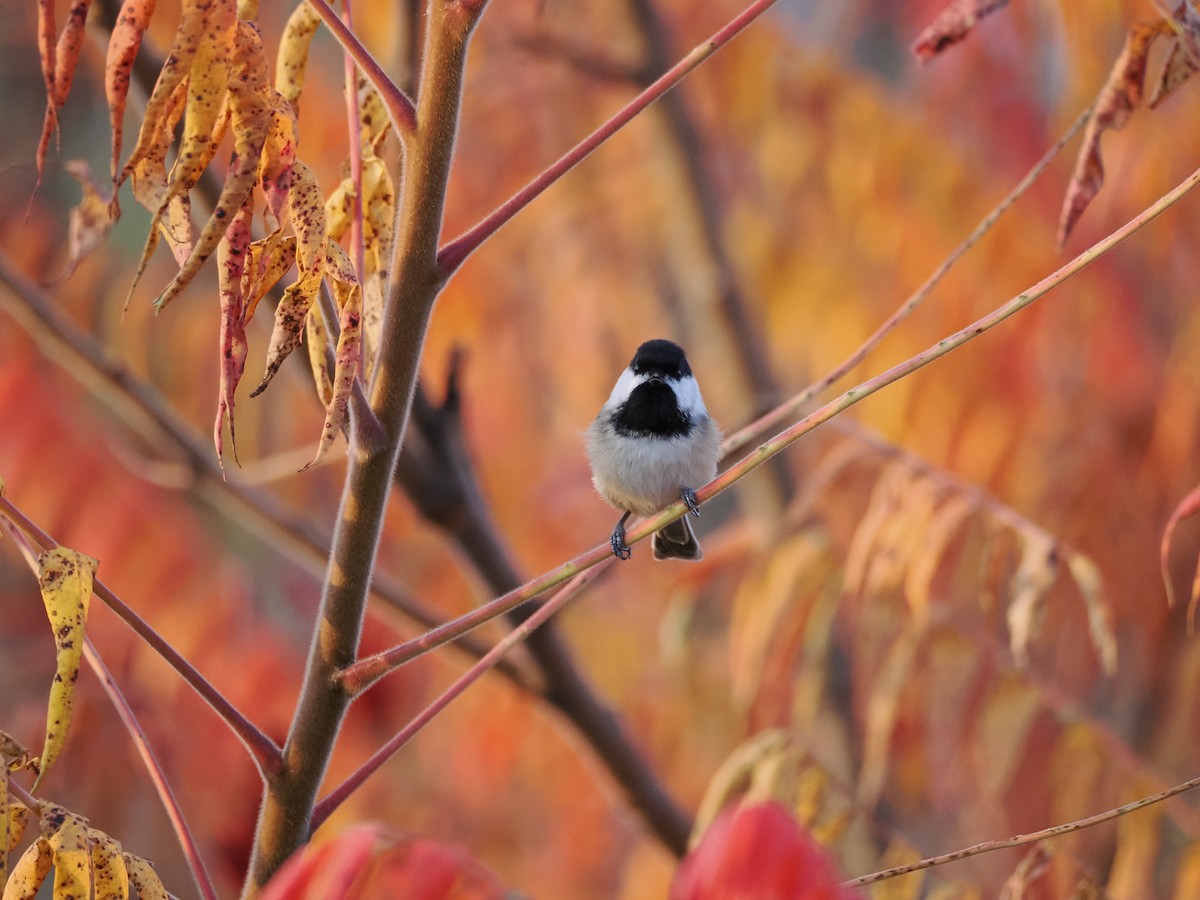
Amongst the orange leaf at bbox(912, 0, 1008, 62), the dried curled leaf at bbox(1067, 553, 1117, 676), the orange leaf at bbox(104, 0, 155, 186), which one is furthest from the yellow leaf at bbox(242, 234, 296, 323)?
the dried curled leaf at bbox(1067, 553, 1117, 676)

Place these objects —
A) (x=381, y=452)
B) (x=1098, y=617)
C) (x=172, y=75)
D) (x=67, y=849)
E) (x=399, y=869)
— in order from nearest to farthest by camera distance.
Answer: (x=172, y=75)
(x=67, y=849)
(x=381, y=452)
(x=399, y=869)
(x=1098, y=617)

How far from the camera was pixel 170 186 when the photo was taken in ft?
3.60

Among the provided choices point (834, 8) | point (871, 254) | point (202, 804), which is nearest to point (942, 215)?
point (871, 254)

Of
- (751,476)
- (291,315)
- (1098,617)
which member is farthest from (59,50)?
(751,476)

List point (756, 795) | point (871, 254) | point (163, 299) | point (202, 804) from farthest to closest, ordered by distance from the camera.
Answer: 1. point (871, 254)
2. point (202, 804)
3. point (756, 795)
4. point (163, 299)

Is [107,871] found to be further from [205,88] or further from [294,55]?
[294,55]

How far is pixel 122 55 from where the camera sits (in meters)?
1.14

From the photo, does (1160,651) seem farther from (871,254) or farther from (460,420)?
(460,420)

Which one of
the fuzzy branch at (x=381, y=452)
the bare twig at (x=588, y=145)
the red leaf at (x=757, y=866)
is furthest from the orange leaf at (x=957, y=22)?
the red leaf at (x=757, y=866)

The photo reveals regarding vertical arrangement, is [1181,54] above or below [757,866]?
above

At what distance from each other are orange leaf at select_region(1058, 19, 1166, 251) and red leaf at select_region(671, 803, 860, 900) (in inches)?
32.8

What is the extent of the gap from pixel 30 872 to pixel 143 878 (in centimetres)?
11

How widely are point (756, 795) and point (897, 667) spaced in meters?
0.44

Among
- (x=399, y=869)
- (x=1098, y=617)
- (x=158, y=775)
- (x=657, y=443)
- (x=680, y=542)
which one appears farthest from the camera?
(x=680, y=542)
